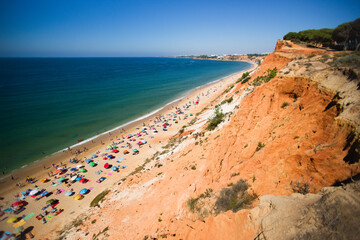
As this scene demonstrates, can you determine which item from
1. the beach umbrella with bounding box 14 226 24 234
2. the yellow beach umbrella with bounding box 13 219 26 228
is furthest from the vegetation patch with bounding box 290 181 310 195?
the yellow beach umbrella with bounding box 13 219 26 228

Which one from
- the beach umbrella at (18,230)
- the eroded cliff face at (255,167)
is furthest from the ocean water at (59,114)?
the eroded cliff face at (255,167)

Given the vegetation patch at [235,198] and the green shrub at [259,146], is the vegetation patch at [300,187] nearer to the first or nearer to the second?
the vegetation patch at [235,198]

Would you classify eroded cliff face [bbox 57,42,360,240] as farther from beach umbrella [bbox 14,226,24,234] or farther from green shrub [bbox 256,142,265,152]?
beach umbrella [bbox 14,226,24,234]

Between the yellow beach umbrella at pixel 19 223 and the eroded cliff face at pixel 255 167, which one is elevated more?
the eroded cliff face at pixel 255 167

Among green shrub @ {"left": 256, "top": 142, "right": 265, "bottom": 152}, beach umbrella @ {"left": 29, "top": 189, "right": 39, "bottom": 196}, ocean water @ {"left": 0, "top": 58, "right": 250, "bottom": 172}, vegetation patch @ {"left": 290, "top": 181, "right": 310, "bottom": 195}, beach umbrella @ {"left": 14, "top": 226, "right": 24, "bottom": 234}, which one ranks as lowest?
beach umbrella @ {"left": 14, "top": 226, "right": 24, "bottom": 234}

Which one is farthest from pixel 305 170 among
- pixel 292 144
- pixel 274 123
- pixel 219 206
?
pixel 274 123

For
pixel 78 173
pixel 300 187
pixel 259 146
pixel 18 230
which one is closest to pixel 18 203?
pixel 18 230

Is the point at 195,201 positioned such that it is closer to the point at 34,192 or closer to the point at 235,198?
the point at 235,198
